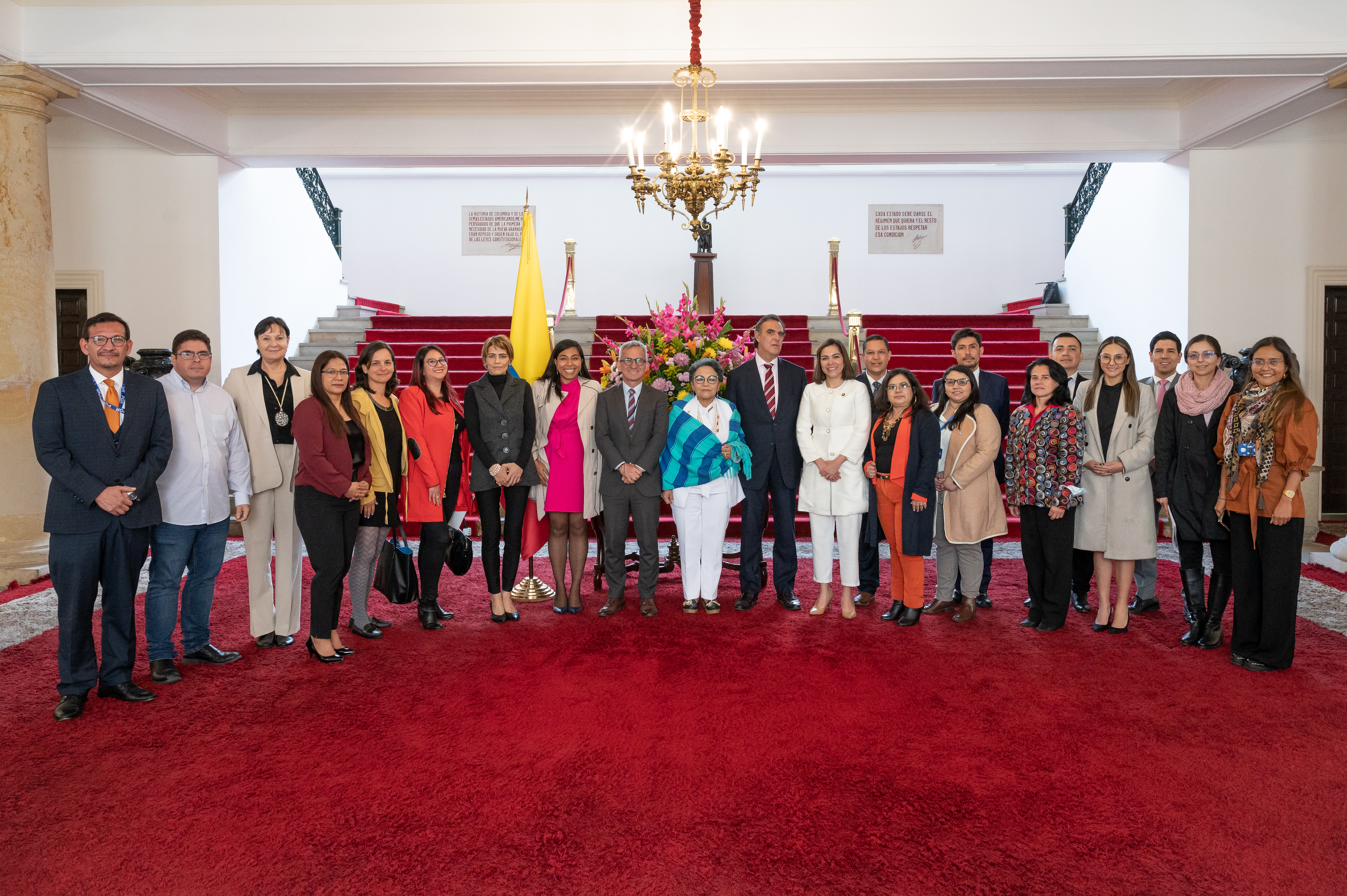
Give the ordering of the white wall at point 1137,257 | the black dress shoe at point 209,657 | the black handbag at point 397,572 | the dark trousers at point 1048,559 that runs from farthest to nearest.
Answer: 1. the white wall at point 1137,257
2. the dark trousers at point 1048,559
3. the black handbag at point 397,572
4. the black dress shoe at point 209,657

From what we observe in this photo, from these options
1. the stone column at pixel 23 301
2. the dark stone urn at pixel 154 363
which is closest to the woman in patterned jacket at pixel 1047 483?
the stone column at pixel 23 301

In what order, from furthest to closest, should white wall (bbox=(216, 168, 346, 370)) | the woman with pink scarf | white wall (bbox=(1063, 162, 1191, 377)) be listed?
white wall (bbox=(216, 168, 346, 370)) → white wall (bbox=(1063, 162, 1191, 377)) → the woman with pink scarf

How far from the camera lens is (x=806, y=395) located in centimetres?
468

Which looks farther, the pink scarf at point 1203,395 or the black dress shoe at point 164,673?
the pink scarf at point 1203,395

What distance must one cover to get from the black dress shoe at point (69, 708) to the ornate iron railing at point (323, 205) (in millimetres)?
7903

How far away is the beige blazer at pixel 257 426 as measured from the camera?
3959 mm

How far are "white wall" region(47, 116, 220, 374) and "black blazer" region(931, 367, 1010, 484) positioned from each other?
21.8ft

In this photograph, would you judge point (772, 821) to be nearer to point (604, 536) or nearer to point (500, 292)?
point (604, 536)


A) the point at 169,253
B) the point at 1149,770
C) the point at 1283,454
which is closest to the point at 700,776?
the point at 1149,770

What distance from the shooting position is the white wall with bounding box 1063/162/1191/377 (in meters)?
7.71

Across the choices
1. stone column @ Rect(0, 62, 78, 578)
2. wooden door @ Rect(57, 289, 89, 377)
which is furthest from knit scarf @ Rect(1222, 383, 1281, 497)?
wooden door @ Rect(57, 289, 89, 377)

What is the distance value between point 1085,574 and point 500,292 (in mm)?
A: 10055

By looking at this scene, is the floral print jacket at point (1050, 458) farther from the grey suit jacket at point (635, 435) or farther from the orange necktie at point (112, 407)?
the orange necktie at point (112, 407)

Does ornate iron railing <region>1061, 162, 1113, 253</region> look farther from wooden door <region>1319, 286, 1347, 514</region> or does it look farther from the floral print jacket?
the floral print jacket
